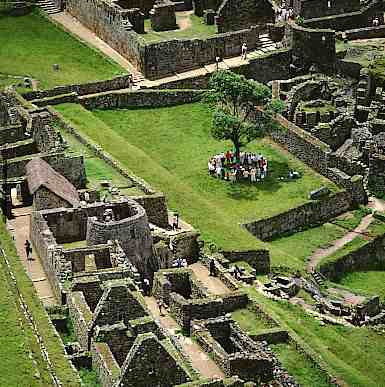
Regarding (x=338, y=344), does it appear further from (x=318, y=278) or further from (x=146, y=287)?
(x=146, y=287)

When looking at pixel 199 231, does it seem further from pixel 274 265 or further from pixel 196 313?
pixel 196 313

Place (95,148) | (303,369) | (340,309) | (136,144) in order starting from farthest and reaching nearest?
1. (136,144)
2. (95,148)
3. (340,309)
4. (303,369)

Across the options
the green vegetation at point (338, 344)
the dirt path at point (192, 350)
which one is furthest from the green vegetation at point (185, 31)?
the dirt path at point (192, 350)

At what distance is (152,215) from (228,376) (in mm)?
15233

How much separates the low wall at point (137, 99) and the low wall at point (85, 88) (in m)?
0.83

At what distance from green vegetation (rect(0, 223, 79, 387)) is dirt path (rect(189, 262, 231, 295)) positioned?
30.3 ft

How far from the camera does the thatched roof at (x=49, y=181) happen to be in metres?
63.2

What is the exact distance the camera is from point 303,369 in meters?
56.5

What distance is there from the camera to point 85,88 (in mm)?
86375

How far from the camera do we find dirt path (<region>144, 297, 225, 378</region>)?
5344cm

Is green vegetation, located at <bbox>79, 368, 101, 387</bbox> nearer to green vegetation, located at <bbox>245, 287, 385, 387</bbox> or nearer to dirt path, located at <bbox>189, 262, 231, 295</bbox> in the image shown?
green vegetation, located at <bbox>245, 287, 385, 387</bbox>

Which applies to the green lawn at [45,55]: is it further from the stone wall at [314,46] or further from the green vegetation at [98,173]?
the stone wall at [314,46]

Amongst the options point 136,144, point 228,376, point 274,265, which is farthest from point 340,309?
point 136,144

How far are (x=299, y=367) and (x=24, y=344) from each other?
13537 millimetres
